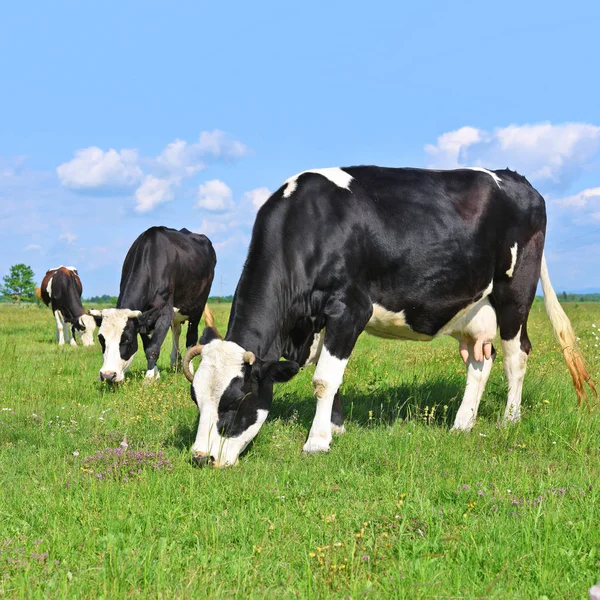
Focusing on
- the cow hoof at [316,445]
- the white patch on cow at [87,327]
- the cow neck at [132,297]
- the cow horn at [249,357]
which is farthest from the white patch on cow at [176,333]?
the cow horn at [249,357]

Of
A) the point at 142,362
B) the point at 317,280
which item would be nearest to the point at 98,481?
the point at 317,280

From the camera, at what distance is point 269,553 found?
4051 mm

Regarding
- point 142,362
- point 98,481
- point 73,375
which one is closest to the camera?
point 98,481

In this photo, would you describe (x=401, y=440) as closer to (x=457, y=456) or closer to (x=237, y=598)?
(x=457, y=456)

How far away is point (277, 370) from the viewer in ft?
20.0

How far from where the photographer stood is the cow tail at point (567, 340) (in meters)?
8.16

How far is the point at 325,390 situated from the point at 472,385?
2.24m

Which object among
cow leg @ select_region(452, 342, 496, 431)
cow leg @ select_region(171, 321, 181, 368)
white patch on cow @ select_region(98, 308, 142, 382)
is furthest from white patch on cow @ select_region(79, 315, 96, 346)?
cow leg @ select_region(452, 342, 496, 431)

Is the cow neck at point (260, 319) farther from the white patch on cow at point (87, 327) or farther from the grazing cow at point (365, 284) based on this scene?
the white patch on cow at point (87, 327)

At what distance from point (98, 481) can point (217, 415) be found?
1.12m

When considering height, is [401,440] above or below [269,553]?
above

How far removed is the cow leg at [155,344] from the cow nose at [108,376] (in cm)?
75

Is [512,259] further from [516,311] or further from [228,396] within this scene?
Result: [228,396]

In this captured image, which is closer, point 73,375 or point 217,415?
point 217,415
